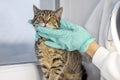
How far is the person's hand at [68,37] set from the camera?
97cm

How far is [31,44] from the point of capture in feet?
4.41

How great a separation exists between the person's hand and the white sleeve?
0.06m

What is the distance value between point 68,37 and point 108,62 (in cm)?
20

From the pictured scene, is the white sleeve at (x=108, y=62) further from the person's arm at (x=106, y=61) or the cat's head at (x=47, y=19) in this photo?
the cat's head at (x=47, y=19)

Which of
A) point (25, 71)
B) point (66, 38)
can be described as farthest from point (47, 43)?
point (25, 71)

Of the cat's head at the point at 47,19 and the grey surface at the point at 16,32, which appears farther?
the grey surface at the point at 16,32

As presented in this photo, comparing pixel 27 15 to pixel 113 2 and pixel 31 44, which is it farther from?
pixel 113 2

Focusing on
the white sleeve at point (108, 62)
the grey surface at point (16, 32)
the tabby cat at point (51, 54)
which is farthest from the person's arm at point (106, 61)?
the grey surface at point (16, 32)

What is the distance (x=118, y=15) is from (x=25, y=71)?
512 mm

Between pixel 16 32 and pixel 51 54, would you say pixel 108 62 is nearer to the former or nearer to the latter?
pixel 51 54

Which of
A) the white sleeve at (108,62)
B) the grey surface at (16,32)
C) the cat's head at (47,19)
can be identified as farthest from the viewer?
the grey surface at (16,32)

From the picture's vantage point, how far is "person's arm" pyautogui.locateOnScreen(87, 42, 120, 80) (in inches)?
→ 34.6

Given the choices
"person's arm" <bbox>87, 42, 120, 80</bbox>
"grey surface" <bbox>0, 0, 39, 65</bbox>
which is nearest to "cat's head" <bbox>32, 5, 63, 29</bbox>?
"person's arm" <bbox>87, 42, 120, 80</bbox>

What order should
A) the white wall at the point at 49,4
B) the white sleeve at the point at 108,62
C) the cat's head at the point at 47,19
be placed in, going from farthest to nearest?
1. the white wall at the point at 49,4
2. the cat's head at the point at 47,19
3. the white sleeve at the point at 108,62
